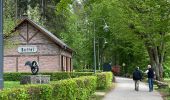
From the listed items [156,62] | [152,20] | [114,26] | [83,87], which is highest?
[114,26]

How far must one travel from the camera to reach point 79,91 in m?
19.2

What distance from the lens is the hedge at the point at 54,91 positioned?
1077cm

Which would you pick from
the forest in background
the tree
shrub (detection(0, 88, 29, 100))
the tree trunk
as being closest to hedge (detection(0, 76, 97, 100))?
shrub (detection(0, 88, 29, 100))

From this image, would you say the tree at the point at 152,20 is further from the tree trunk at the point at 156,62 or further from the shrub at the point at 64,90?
the shrub at the point at 64,90

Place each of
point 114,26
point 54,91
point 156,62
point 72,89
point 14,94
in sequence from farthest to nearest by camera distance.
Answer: point 114,26
point 156,62
point 72,89
point 54,91
point 14,94

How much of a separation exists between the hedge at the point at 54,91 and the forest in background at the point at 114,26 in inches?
96.9

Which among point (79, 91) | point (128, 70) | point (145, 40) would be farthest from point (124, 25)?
point (128, 70)

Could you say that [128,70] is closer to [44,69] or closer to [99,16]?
[99,16]

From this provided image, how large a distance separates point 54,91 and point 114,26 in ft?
115

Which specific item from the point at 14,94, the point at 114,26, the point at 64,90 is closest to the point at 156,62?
the point at 114,26

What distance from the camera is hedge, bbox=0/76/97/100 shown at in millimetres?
10768

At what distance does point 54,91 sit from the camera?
15.0m

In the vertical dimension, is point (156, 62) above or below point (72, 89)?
above

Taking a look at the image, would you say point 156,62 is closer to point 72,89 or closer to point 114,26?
point 114,26
